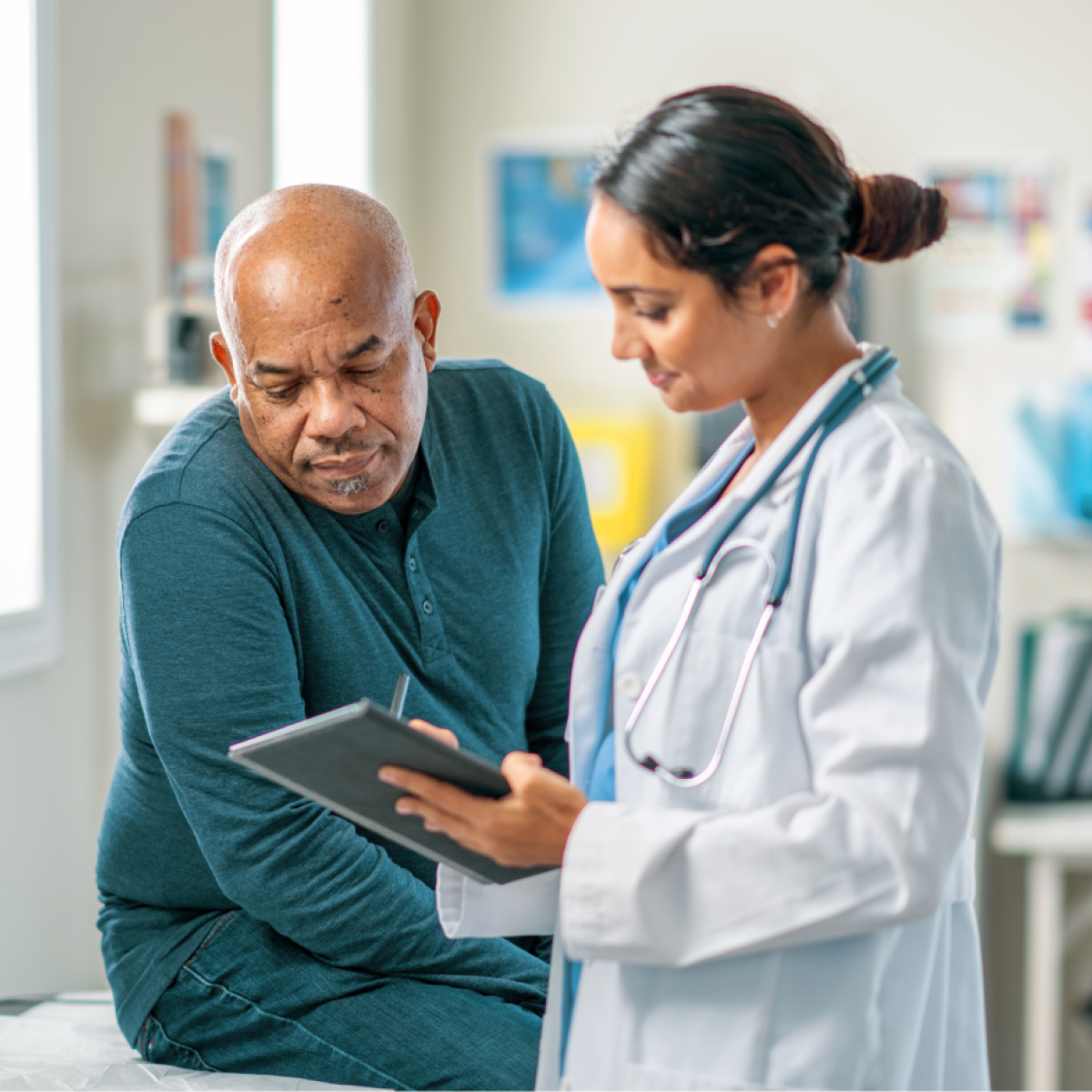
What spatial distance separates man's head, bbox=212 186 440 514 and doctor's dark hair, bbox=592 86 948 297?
0.31 meters

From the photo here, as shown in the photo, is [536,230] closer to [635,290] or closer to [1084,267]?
[1084,267]

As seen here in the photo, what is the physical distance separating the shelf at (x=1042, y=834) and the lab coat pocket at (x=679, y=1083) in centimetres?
186

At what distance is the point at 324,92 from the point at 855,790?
2.66 meters

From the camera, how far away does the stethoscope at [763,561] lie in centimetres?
83

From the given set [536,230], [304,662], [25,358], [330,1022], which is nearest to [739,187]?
[304,662]

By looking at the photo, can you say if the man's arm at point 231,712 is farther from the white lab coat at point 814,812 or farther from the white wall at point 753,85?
the white wall at point 753,85

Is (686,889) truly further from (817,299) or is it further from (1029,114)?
(1029,114)

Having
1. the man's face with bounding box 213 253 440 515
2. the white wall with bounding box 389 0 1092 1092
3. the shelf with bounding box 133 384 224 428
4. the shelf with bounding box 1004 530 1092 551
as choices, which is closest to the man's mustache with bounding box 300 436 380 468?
the man's face with bounding box 213 253 440 515

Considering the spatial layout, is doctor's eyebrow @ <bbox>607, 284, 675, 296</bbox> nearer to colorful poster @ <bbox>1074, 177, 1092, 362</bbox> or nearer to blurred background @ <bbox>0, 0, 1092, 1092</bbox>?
blurred background @ <bbox>0, 0, 1092, 1092</bbox>

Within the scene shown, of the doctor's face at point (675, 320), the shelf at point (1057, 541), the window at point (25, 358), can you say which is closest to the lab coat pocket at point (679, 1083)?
the doctor's face at point (675, 320)

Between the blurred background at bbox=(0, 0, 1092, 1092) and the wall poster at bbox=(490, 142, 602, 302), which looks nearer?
Result: the blurred background at bbox=(0, 0, 1092, 1092)

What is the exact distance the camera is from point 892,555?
2.54 ft

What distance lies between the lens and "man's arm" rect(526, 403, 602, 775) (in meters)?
1.40

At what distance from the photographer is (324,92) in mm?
3014
